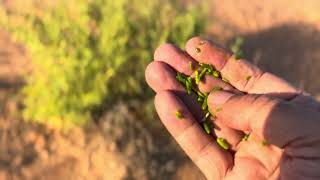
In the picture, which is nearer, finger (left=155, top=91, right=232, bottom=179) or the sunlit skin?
the sunlit skin

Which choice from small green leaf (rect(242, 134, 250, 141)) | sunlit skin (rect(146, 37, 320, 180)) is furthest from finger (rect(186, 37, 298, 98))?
small green leaf (rect(242, 134, 250, 141))

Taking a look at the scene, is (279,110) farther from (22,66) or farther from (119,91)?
(22,66)

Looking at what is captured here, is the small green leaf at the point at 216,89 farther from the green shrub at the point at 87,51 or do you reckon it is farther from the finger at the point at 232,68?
the green shrub at the point at 87,51

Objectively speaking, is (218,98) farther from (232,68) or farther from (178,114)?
(232,68)

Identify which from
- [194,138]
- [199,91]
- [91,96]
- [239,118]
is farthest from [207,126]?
[91,96]

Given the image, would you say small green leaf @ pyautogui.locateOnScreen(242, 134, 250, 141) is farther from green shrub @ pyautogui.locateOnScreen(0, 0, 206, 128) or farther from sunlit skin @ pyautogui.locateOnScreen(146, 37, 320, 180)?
green shrub @ pyautogui.locateOnScreen(0, 0, 206, 128)

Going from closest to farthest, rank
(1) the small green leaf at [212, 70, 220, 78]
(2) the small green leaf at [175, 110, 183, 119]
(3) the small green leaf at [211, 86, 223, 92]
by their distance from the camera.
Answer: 1. (2) the small green leaf at [175, 110, 183, 119]
2. (3) the small green leaf at [211, 86, 223, 92]
3. (1) the small green leaf at [212, 70, 220, 78]

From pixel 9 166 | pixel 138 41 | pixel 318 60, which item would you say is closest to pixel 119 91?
pixel 138 41
